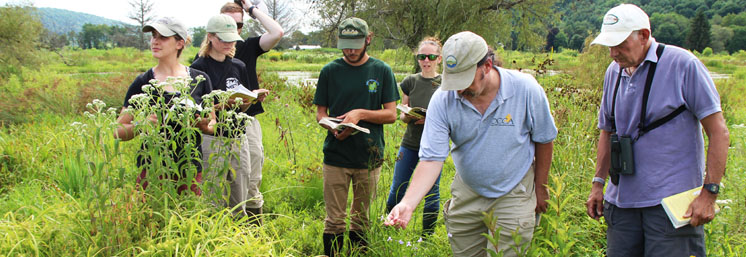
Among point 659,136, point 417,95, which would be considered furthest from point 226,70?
point 659,136

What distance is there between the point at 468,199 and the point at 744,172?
283 centimetres

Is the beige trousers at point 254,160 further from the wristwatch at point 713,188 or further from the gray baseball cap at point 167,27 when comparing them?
the wristwatch at point 713,188

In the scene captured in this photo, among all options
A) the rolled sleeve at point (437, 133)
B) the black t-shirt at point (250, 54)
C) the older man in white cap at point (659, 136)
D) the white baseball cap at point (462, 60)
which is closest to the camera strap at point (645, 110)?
the older man in white cap at point (659, 136)

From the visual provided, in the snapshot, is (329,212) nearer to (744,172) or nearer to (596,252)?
(596,252)

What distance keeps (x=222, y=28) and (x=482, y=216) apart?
2103mm

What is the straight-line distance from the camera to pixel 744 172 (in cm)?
400

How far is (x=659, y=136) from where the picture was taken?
2.26 m

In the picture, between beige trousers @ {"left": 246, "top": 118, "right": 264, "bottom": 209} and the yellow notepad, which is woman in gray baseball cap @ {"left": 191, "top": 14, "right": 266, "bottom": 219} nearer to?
beige trousers @ {"left": 246, "top": 118, "right": 264, "bottom": 209}

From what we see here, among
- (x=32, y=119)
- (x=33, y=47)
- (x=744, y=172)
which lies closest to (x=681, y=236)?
(x=744, y=172)

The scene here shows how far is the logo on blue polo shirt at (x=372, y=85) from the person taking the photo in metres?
3.52

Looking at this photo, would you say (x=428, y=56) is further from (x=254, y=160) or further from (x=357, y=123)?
(x=254, y=160)

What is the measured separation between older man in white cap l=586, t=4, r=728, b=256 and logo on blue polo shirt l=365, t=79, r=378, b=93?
1586 mm

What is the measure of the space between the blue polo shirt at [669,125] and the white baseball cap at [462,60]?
30.6 inches

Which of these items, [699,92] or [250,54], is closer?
[699,92]
